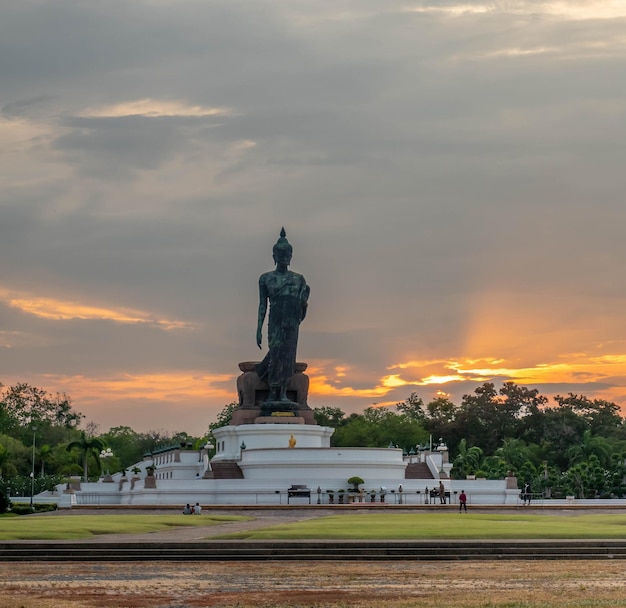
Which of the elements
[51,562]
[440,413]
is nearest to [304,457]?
[51,562]

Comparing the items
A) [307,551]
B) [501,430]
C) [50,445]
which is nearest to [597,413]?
[501,430]

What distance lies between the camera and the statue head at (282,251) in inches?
3418

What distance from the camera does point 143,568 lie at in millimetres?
33469

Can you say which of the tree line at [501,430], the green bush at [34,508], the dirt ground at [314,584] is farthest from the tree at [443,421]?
the dirt ground at [314,584]

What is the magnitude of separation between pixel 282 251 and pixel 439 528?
46433 millimetres

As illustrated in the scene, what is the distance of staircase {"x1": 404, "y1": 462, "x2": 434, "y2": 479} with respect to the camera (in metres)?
78.0

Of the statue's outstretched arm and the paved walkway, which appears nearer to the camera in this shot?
the paved walkway

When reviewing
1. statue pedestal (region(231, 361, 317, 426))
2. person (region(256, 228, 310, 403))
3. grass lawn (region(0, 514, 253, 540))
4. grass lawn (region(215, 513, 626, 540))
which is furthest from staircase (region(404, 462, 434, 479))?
grass lawn (region(215, 513, 626, 540))

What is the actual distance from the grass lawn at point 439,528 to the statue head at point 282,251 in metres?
37.2

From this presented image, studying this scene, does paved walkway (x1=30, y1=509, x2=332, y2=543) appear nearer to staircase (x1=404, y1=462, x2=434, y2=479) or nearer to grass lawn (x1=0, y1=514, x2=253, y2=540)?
grass lawn (x1=0, y1=514, x2=253, y2=540)

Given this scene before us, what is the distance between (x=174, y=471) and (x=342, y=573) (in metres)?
50.7

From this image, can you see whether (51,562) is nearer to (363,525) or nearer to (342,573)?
(342,573)

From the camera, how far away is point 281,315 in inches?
3410

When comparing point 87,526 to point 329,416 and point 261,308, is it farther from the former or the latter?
point 329,416
